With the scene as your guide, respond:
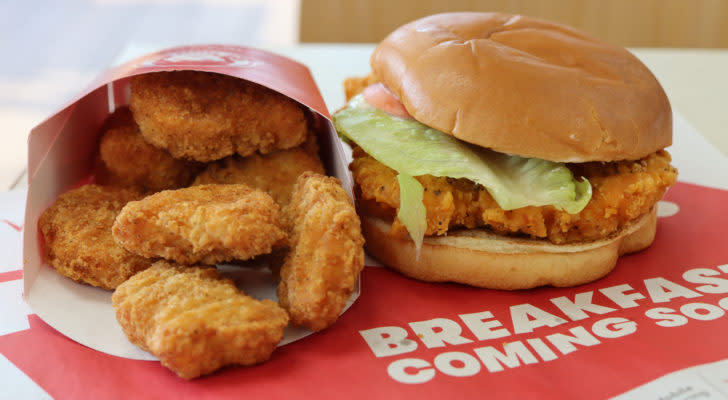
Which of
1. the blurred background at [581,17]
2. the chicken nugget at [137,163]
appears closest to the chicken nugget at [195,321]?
the chicken nugget at [137,163]

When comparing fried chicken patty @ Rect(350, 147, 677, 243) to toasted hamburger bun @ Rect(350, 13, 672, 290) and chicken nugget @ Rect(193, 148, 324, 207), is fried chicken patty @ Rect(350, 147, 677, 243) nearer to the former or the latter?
toasted hamburger bun @ Rect(350, 13, 672, 290)

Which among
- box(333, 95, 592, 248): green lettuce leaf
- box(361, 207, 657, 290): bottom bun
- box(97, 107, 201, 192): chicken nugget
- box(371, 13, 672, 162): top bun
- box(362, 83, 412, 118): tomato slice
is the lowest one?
box(361, 207, 657, 290): bottom bun

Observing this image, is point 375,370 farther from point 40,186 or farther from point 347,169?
point 40,186

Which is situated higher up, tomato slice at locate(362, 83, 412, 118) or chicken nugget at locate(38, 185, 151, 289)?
tomato slice at locate(362, 83, 412, 118)

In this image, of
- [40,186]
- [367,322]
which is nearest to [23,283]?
[40,186]

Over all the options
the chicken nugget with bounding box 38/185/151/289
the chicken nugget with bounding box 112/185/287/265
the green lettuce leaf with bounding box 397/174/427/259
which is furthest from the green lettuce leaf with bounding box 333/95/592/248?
the chicken nugget with bounding box 38/185/151/289

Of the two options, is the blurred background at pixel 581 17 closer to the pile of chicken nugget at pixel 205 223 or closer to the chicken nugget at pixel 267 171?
the pile of chicken nugget at pixel 205 223
